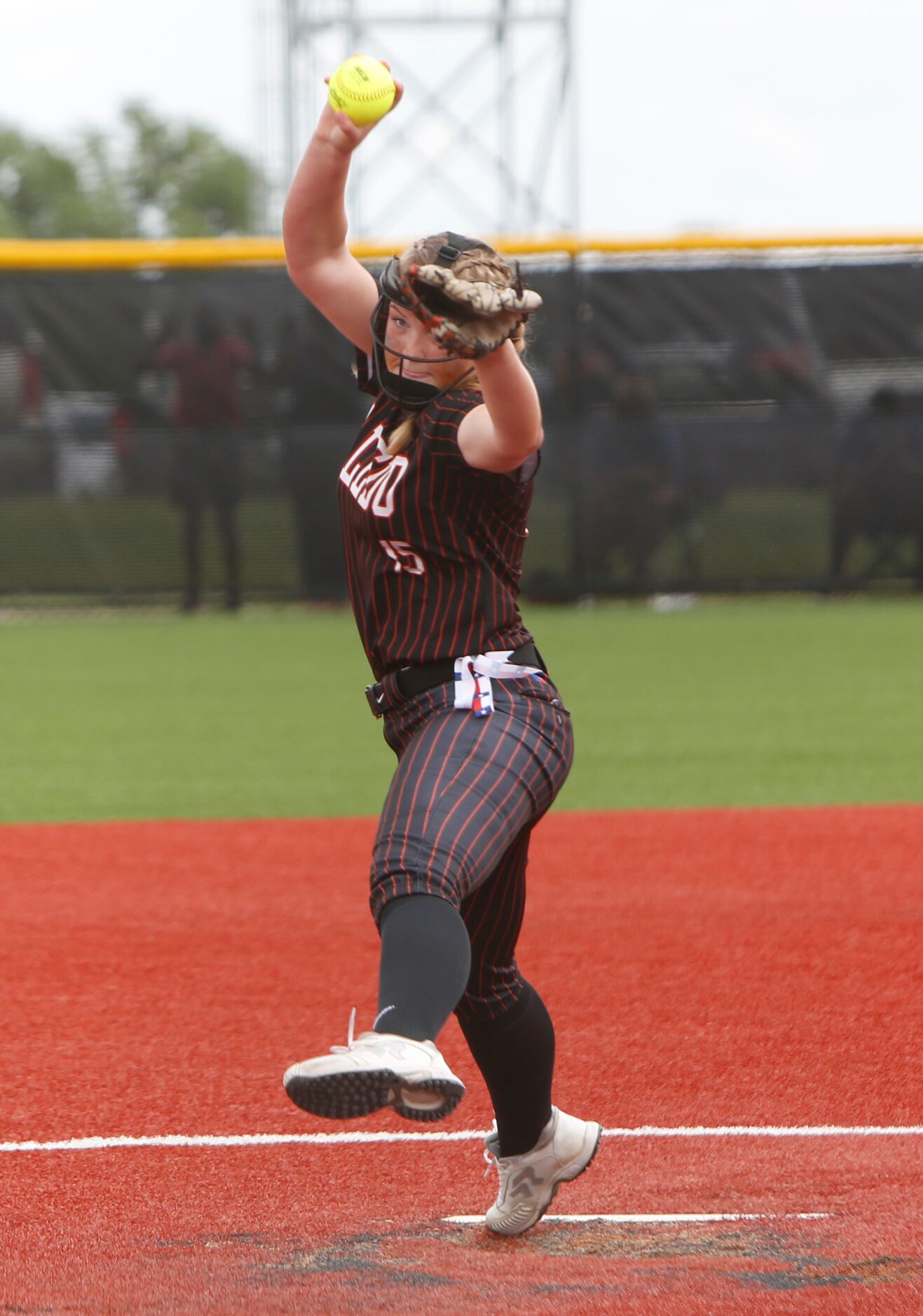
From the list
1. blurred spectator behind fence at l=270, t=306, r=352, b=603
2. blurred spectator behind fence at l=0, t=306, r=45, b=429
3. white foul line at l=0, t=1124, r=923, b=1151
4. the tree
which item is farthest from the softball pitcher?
the tree

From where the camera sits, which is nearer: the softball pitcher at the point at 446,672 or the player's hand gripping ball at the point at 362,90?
the softball pitcher at the point at 446,672

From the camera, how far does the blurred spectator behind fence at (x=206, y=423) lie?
12547 millimetres

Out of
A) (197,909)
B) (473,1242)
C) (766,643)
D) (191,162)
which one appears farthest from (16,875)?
(191,162)

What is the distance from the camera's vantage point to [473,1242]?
2.64m

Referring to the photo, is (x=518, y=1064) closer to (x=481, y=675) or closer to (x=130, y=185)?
(x=481, y=675)

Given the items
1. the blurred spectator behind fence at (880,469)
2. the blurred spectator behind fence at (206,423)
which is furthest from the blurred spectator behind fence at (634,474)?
the blurred spectator behind fence at (206,423)

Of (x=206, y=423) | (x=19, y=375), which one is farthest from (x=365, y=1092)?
(x=19, y=375)

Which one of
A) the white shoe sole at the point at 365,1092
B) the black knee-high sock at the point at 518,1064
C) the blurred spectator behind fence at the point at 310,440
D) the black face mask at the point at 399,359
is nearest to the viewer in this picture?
the white shoe sole at the point at 365,1092

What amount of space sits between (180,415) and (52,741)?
5.02 meters

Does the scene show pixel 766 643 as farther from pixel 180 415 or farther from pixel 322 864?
pixel 322 864

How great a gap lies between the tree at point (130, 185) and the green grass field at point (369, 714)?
52082 millimetres

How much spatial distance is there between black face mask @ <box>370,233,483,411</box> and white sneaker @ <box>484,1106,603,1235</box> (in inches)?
47.4

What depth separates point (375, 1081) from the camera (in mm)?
1917

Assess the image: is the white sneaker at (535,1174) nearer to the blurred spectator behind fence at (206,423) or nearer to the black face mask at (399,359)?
the black face mask at (399,359)
